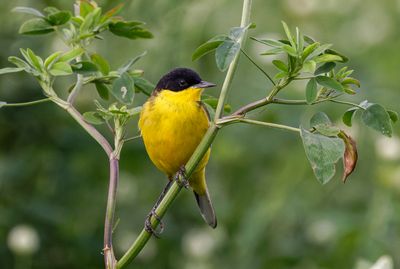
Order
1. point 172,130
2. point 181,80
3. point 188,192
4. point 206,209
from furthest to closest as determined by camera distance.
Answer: point 188,192 < point 206,209 < point 181,80 < point 172,130

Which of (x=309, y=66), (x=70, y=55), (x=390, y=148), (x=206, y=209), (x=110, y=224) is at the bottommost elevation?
(x=390, y=148)

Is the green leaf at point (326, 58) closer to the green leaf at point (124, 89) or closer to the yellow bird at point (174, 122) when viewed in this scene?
the green leaf at point (124, 89)

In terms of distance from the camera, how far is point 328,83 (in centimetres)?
204

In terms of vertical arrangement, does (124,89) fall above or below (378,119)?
below

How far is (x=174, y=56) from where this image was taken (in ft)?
16.3

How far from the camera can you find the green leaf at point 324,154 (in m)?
1.93

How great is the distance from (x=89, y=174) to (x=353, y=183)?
1.59 metres

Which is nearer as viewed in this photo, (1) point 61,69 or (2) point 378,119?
(2) point 378,119

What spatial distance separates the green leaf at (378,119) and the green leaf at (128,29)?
661 mm

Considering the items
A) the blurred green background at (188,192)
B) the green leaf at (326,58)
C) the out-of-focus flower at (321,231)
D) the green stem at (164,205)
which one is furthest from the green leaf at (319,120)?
the out-of-focus flower at (321,231)

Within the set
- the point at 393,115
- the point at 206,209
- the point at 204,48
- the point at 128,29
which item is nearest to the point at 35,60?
the point at 128,29

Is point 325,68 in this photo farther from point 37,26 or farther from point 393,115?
point 37,26

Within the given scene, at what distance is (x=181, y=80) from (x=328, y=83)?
1.29 meters

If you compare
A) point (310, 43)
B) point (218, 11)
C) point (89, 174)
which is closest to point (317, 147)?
point (310, 43)
